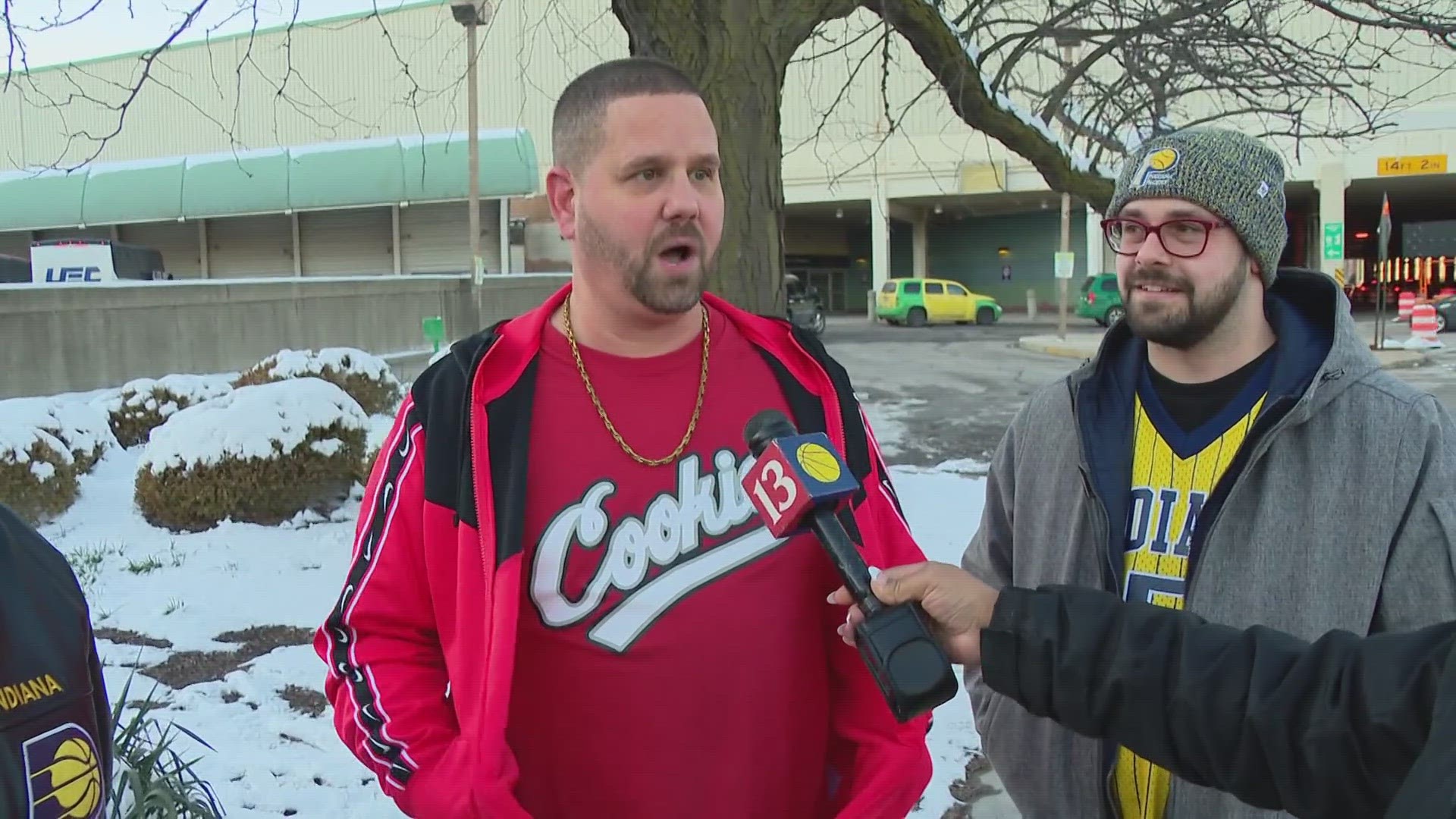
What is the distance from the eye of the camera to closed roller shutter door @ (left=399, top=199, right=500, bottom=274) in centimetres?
3266

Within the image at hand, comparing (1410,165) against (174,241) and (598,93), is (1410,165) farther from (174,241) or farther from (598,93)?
(174,241)

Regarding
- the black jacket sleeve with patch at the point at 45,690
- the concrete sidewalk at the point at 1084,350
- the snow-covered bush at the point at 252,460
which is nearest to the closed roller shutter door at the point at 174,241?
the concrete sidewalk at the point at 1084,350

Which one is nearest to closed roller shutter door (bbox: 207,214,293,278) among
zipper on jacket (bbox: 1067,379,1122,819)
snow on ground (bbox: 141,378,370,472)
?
snow on ground (bbox: 141,378,370,472)

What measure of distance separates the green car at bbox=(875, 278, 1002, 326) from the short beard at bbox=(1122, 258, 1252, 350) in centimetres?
3125

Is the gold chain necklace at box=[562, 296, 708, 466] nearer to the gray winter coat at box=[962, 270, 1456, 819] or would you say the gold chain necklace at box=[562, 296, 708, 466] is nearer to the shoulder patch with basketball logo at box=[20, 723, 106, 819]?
the gray winter coat at box=[962, 270, 1456, 819]

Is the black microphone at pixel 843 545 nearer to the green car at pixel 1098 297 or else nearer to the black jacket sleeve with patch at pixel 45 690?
the black jacket sleeve with patch at pixel 45 690

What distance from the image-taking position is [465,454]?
69.6 inches

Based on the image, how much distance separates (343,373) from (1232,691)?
873 centimetres

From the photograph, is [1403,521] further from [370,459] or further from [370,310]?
[370,310]

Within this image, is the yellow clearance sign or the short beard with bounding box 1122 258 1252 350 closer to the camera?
the short beard with bounding box 1122 258 1252 350

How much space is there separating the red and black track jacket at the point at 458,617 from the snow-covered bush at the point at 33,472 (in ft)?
17.6

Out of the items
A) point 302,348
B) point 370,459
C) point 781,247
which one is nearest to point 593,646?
point 781,247

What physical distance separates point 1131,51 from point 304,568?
18.6ft

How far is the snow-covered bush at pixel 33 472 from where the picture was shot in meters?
6.03
